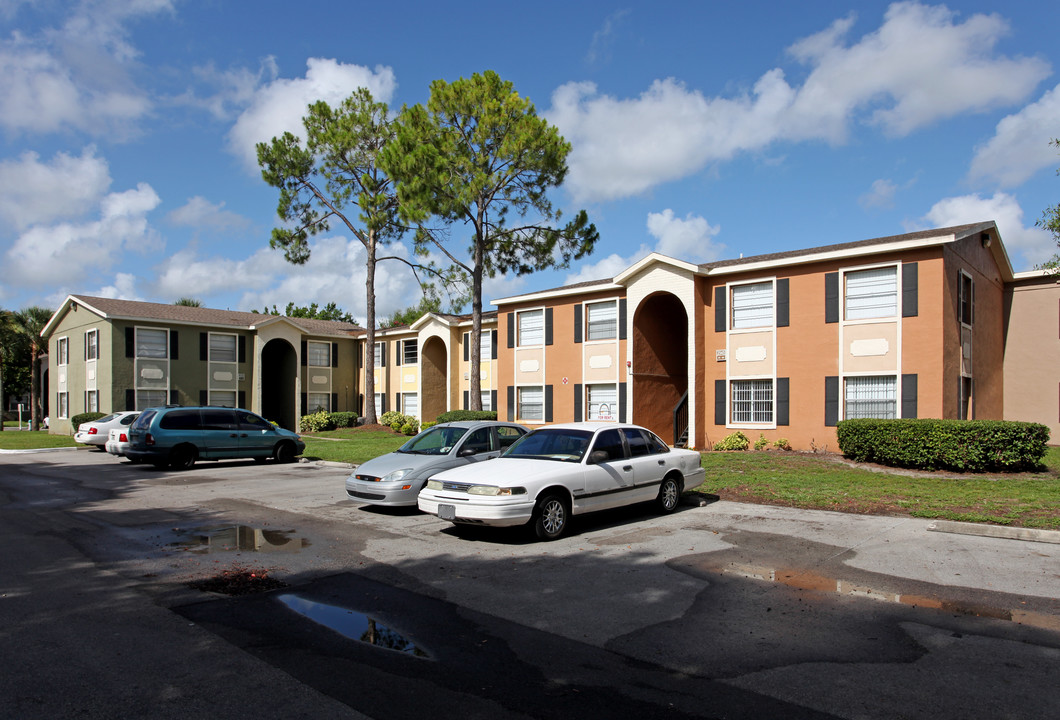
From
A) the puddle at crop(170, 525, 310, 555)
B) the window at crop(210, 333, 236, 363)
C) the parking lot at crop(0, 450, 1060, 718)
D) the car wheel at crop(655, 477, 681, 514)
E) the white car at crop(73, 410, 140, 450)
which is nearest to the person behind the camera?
the parking lot at crop(0, 450, 1060, 718)

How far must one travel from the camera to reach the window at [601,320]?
2606 cm

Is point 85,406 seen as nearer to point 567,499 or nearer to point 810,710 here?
point 567,499

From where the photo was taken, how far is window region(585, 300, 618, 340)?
26062 mm

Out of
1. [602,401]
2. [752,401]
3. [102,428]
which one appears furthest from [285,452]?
[752,401]

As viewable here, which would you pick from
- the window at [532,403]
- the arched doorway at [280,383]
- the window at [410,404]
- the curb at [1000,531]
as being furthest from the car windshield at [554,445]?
the arched doorway at [280,383]

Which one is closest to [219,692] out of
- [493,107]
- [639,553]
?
[639,553]

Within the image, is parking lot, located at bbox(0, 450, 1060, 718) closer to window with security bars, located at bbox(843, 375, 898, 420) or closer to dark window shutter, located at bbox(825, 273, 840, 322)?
window with security bars, located at bbox(843, 375, 898, 420)

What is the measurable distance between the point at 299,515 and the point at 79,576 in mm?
4240

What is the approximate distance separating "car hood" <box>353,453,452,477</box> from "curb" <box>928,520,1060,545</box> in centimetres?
755

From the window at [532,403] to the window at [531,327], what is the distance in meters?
1.87

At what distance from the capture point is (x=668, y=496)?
11398 mm

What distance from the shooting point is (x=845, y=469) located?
16.5 metres

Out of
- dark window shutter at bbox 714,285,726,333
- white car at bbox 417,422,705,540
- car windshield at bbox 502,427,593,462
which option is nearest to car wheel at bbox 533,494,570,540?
white car at bbox 417,422,705,540

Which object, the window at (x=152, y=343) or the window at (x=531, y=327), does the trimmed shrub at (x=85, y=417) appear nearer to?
the window at (x=152, y=343)
